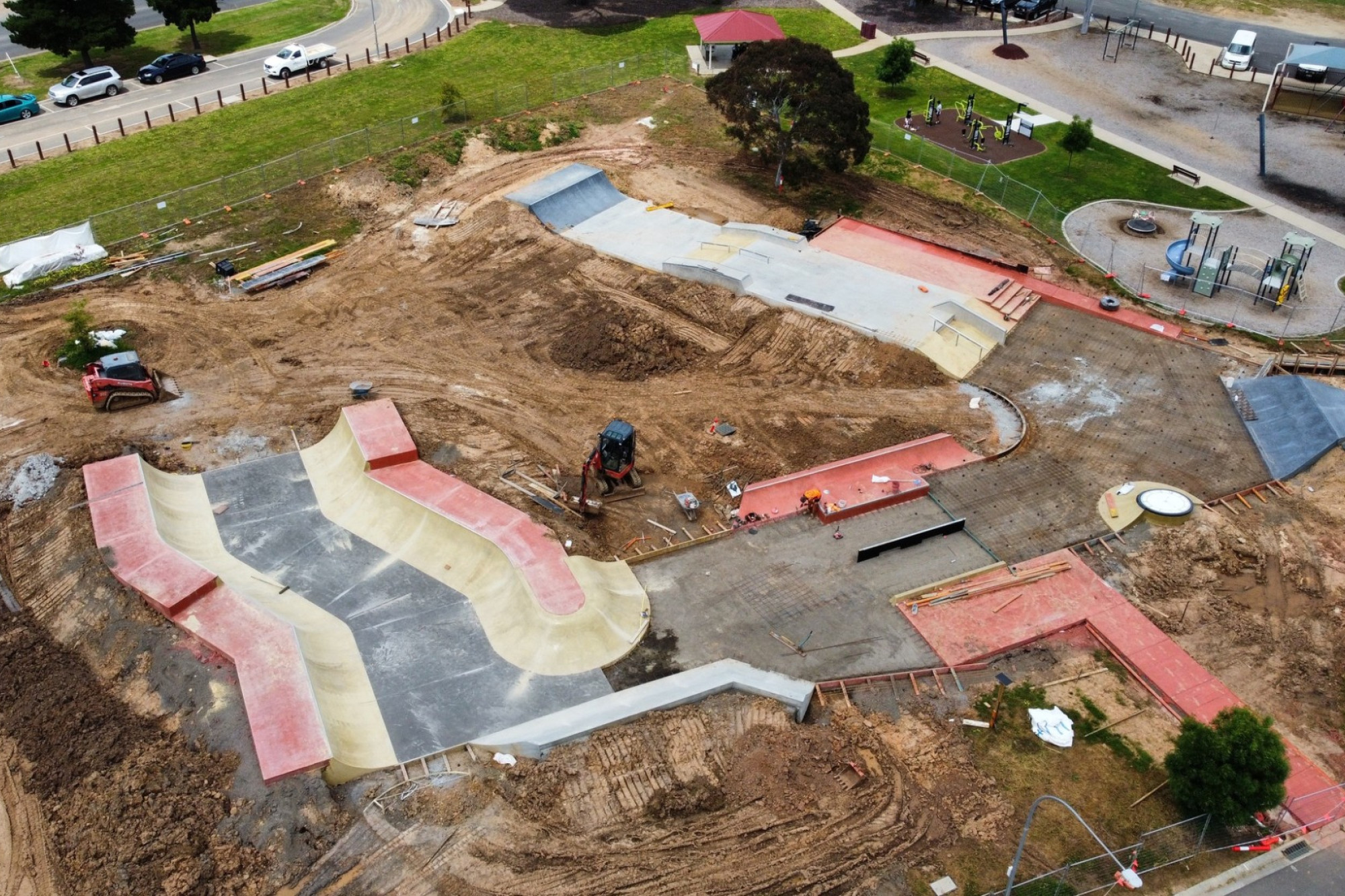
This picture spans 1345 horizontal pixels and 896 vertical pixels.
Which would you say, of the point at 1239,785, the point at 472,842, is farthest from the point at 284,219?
the point at 1239,785

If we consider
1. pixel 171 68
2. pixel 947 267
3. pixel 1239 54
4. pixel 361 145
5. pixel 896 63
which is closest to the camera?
pixel 947 267

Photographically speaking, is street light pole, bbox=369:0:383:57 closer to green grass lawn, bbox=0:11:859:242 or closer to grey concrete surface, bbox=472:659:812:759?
green grass lawn, bbox=0:11:859:242

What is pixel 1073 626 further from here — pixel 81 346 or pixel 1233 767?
pixel 81 346

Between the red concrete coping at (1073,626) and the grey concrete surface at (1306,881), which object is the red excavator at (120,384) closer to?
the red concrete coping at (1073,626)

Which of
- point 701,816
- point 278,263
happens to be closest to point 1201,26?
point 278,263

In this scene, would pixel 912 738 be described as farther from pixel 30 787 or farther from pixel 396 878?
pixel 30 787

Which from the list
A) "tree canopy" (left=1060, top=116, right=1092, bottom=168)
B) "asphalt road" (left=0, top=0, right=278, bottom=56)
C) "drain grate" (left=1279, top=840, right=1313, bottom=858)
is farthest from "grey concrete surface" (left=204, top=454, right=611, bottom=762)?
"asphalt road" (left=0, top=0, right=278, bottom=56)
